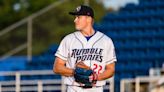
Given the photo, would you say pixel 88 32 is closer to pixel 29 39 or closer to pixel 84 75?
pixel 84 75

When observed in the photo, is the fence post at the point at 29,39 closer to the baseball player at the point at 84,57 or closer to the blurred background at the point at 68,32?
the blurred background at the point at 68,32

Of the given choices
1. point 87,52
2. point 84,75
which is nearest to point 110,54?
point 87,52

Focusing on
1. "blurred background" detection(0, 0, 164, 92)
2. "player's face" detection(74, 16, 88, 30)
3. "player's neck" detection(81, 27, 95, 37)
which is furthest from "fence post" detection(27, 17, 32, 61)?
"player's face" detection(74, 16, 88, 30)

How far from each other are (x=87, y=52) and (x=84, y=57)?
0.06 metres

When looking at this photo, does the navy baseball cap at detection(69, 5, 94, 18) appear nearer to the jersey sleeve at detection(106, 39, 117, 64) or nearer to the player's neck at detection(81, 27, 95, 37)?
the player's neck at detection(81, 27, 95, 37)

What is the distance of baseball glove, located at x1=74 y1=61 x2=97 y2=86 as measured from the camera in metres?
5.04

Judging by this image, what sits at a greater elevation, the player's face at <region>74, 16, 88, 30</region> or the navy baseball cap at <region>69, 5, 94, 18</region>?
the navy baseball cap at <region>69, 5, 94, 18</region>

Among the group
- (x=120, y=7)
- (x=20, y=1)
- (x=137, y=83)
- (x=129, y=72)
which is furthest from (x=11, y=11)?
(x=137, y=83)

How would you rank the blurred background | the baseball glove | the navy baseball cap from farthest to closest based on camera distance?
the blurred background < the navy baseball cap < the baseball glove

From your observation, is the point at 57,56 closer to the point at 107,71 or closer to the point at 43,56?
the point at 107,71

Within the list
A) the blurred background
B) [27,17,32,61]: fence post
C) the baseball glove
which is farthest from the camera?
[27,17,32,61]: fence post

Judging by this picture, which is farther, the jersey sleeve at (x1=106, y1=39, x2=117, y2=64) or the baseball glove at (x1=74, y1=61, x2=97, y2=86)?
the jersey sleeve at (x1=106, y1=39, x2=117, y2=64)

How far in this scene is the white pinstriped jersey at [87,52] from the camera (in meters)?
5.18

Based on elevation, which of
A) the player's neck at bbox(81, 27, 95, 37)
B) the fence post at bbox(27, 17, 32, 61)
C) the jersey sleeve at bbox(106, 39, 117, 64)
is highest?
the fence post at bbox(27, 17, 32, 61)
